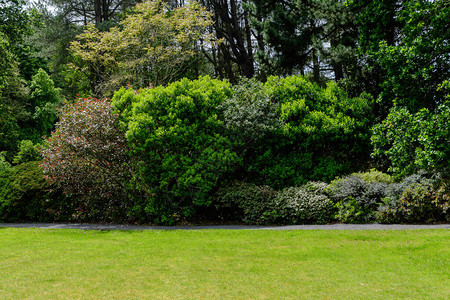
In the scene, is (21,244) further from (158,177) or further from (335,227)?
(335,227)

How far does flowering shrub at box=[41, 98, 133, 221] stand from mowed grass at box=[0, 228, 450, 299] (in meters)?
3.07

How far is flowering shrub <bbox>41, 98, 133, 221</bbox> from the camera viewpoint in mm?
12883

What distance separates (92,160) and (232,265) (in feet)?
26.7

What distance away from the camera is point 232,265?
23.4 feet

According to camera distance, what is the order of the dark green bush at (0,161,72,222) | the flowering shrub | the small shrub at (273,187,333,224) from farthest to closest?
the dark green bush at (0,161,72,222) → the flowering shrub → the small shrub at (273,187,333,224)

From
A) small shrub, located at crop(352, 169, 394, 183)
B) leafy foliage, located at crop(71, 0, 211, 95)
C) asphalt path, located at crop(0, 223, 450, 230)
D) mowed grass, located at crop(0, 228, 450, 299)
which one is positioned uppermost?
leafy foliage, located at crop(71, 0, 211, 95)

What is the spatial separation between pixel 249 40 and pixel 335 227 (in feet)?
60.0

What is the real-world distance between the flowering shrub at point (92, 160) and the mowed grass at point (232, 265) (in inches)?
121

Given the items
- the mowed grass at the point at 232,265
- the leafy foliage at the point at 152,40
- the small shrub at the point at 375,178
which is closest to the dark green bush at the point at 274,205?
the small shrub at the point at 375,178

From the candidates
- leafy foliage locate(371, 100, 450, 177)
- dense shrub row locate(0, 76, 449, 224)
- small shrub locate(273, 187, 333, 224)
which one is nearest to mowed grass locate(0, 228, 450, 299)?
small shrub locate(273, 187, 333, 224)

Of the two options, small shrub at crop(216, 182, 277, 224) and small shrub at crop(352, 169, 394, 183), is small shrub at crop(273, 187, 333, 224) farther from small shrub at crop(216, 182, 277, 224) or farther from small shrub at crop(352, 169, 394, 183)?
small shrub at crop(352, 169, 394, 183)

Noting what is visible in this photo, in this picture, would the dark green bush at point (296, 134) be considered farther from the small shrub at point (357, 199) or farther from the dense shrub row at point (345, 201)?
the small shrub at point (357, 199)

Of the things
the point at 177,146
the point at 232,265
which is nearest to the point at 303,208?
the point at 177,146

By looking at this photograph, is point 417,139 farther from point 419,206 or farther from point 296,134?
point 296,134
